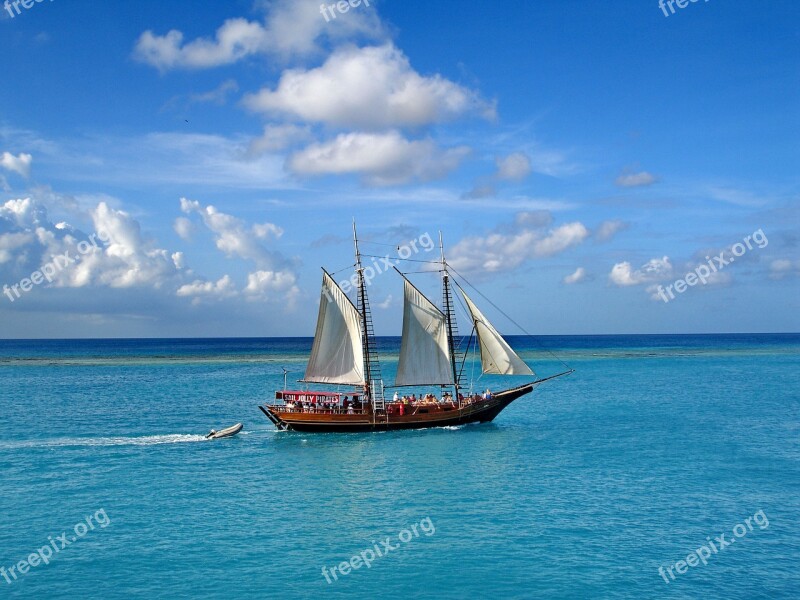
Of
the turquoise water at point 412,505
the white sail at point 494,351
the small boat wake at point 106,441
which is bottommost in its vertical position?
the turquoise water at point 412,505

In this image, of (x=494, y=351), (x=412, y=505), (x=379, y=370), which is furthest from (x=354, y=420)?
(x=412, y=505)

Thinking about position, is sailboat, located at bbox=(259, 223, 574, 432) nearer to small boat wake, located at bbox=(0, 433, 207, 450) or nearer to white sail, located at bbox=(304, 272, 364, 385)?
white sail, located at bbox=(304, 272, 364, 385)

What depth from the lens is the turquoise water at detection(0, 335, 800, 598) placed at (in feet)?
79.6

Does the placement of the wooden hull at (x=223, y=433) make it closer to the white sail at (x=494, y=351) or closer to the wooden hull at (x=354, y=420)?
the wooden hull at (x=354, y=420)

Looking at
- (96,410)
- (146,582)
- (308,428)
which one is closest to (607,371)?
(308,428)

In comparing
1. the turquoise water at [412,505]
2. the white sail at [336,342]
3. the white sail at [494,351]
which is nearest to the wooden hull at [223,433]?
the turquoise water at [412,505]

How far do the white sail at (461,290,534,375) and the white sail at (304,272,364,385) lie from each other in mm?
10379

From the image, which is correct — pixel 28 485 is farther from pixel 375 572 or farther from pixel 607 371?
pixel 607 371

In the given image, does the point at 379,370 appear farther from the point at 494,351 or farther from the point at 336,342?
the point at 494,351

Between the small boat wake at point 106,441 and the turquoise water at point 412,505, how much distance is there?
375mm

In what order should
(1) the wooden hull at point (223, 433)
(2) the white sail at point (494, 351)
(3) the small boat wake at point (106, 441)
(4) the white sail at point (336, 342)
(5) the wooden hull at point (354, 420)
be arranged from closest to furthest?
1. (3) the small boat wake at point (106, 441)
2. (1) the wooden hull at point (223, 433)
3. (5) the wooden hull at point (354, 420)
4. (4) the white sail at point (336, 342)
5. (2) the white sail at point (494, 351)

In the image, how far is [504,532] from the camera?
94.3 ft

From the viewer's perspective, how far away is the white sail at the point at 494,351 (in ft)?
187

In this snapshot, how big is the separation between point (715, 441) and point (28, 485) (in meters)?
44.8
